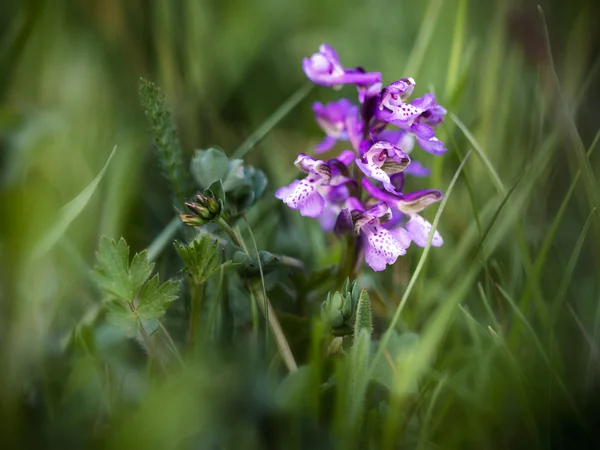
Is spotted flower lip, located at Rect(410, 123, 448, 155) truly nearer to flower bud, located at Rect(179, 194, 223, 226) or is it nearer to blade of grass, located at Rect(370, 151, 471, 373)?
blade of grass, located at Rect(370, 151, 471, 373)

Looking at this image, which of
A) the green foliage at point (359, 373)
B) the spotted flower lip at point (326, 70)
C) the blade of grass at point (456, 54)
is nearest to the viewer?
the green foliage at point (359, 373)

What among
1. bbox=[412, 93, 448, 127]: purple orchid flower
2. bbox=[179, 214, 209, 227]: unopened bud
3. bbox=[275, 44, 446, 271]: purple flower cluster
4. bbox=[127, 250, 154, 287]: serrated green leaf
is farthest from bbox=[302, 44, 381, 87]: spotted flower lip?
bbox=[127, 250, 154, 287]: serrated green leaf

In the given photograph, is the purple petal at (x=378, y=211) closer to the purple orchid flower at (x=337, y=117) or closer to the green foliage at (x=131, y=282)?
the purple orchid flower at (x=337, y=117)

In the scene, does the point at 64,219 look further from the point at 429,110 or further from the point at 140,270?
the point at 429,110

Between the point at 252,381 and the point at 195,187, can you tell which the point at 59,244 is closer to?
the point at 195,187

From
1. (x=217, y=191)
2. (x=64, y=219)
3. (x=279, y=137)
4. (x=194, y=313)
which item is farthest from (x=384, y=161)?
(x=279, y=137)

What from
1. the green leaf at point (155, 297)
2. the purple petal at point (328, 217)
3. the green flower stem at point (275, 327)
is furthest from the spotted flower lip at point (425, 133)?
the green leaf at point (155, 297)
